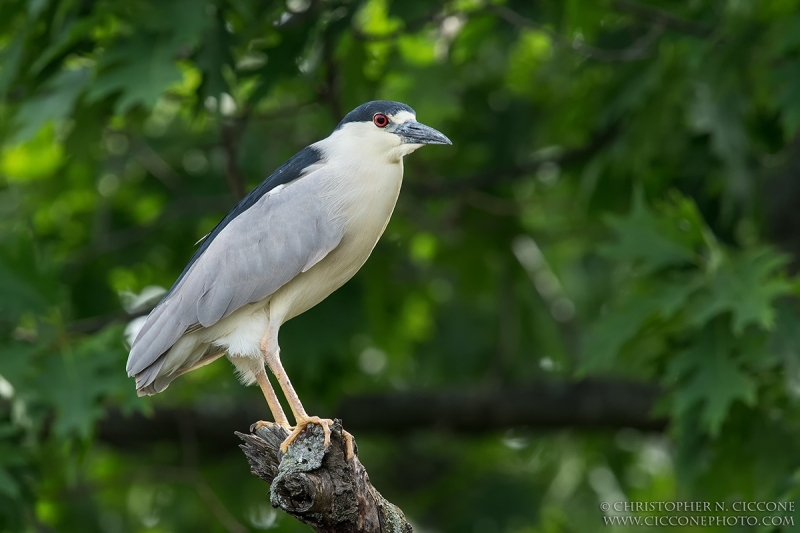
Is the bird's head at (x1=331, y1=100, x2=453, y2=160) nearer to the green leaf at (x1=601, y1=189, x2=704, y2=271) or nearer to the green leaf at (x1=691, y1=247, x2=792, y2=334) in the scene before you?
the green leaf at (x1=601, y1=189, x2=704, y2=271)

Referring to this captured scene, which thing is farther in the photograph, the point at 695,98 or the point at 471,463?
the point at 471,463

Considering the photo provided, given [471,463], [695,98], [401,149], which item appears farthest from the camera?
[471,463]

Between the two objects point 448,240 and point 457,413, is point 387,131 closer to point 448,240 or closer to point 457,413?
point 448,240

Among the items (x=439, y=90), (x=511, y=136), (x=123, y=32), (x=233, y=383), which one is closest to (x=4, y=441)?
(x=123, y=32)

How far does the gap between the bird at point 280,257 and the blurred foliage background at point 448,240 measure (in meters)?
0.86

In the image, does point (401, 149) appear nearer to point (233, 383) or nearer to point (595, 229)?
point (595, 229)

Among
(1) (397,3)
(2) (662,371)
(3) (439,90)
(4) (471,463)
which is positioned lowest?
(4) (471,463)

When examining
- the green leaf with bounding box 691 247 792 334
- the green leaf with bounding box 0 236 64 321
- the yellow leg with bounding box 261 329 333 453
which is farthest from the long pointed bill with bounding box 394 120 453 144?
the green leaf with bounding box 0 236 64 321

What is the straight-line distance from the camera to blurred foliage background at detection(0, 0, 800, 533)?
559 centimetres

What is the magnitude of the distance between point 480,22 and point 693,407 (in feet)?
8.91

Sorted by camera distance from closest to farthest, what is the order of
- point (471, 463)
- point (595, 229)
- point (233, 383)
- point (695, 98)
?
1. point (695, 98)
2. point (595, 229)
3. point (233, 383)
4. point (471, 463)

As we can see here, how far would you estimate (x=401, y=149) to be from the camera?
474cm

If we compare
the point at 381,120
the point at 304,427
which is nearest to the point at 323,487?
the point at 304,427

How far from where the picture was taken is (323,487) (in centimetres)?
376
